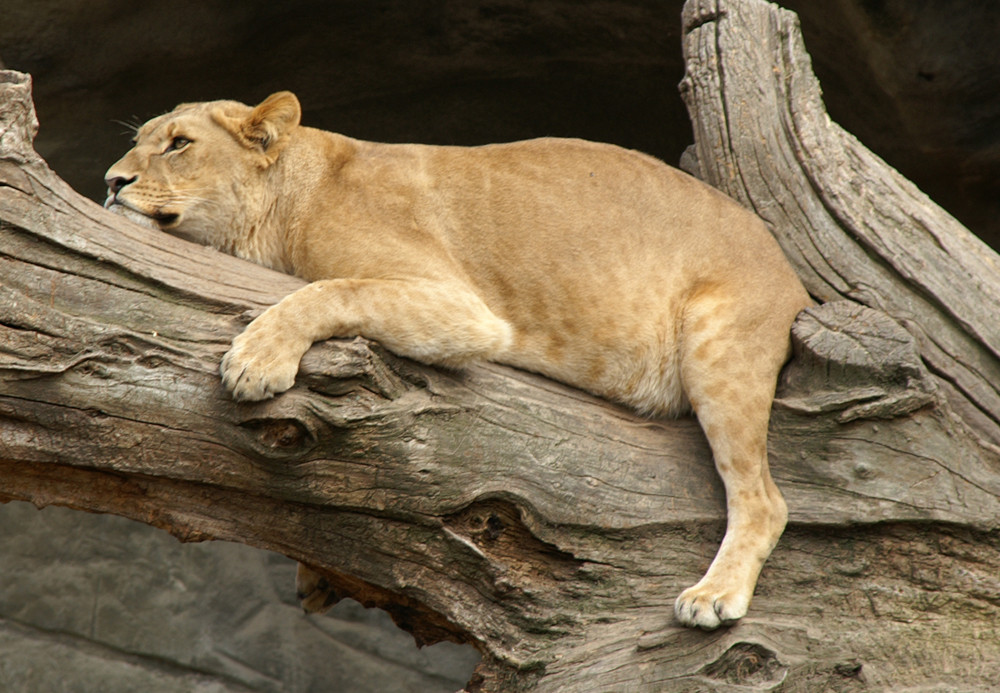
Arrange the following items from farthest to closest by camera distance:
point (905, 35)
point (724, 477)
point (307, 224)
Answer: point (905, 35), point (307, 224), point (724, 477)

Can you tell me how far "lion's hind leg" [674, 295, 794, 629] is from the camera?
3457mm

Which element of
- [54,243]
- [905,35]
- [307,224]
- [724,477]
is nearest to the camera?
[54,243]

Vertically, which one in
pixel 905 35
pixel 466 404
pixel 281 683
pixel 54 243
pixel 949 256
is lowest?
pixel 281 683

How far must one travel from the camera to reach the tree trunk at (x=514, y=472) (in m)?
3.08

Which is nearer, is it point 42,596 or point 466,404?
point 466,404

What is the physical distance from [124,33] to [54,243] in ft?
9.25

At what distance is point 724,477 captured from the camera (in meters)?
3.74

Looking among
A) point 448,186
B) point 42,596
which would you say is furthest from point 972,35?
point 42,596

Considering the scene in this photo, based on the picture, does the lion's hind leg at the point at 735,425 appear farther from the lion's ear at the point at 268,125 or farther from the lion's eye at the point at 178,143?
the lion's eye at the point at 178,143

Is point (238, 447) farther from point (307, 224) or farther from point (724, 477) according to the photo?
point (724, 477)

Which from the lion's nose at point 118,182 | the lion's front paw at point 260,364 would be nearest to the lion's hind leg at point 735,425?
the lion's front paw at point 260,364

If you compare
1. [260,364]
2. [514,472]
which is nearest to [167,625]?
[514,472]

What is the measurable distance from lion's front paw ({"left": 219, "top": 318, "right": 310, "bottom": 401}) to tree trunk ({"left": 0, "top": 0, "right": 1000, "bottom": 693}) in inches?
2.4

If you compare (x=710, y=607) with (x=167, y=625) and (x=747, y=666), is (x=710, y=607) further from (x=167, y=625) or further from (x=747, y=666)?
(x=167, y=625)
